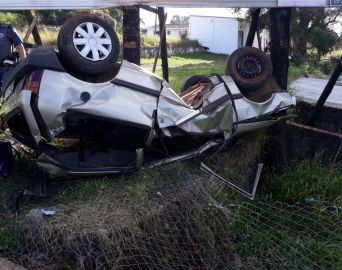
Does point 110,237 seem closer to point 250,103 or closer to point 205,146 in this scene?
point 205,146

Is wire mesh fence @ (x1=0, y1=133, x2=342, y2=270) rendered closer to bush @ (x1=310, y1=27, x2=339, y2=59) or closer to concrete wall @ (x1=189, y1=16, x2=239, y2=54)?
bush @ (x1=310, y1=27, x2=339, y2=59)

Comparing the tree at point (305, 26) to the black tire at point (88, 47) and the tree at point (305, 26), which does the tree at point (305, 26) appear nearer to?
the tree at point (305, 26)

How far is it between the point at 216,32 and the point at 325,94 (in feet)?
146

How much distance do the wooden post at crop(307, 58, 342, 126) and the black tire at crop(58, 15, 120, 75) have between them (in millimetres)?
3399

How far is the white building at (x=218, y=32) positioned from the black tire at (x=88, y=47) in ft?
133

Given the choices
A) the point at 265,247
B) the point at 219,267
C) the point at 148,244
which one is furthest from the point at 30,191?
the point at 265,247

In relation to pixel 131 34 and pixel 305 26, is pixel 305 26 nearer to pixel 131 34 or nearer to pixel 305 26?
pixel 305 26

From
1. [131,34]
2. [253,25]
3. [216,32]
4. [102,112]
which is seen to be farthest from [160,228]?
[216,32]

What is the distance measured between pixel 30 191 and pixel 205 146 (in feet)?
5.59

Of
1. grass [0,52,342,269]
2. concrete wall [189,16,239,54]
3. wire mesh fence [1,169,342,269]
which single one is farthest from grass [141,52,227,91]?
concrete wall [189,16,239,54]

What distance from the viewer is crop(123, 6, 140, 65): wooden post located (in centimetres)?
587

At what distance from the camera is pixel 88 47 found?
4117 millimetres

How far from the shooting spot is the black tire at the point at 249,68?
513 centimetres

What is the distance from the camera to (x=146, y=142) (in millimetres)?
4234
